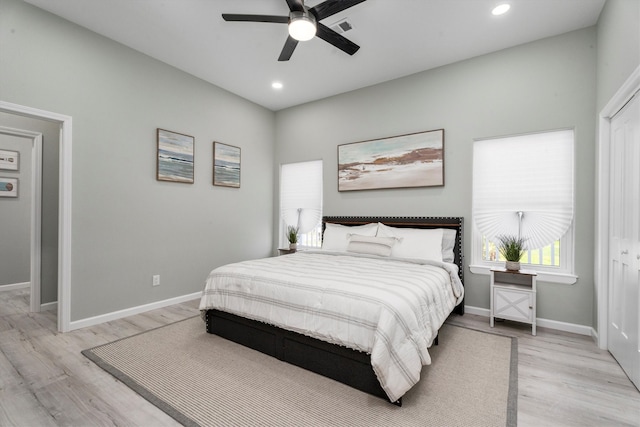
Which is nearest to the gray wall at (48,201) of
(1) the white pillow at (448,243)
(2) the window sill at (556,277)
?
(1) the white pillow at (448,243)

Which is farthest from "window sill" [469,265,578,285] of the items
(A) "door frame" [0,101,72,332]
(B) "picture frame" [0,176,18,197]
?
(B) "picture frame" [0,176,18,197]

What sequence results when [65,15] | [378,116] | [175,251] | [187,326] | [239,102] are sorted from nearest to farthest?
[65,15] < [187,326] < [175,251] < [378,116] < [239,102]

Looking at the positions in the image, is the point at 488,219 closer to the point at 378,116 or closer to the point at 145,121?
the point at 378,116

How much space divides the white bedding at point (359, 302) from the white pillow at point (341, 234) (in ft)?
2.76

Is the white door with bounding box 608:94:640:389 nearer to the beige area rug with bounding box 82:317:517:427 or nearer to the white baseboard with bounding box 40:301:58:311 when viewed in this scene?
the beige area rug with bounding box 82:317:517:427

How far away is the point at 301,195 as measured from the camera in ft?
16.9

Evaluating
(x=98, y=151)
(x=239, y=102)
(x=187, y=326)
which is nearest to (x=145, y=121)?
(x=98, y=151)

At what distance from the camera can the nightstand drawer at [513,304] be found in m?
2.94

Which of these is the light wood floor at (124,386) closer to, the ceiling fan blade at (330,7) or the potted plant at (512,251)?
the potted plant at (512,251)

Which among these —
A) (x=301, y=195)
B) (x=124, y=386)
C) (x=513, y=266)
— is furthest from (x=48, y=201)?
(x=513, y=266)

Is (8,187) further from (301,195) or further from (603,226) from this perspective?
(603,226)

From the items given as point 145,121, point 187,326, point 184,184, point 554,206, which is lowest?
point 187,326

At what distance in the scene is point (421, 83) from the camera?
391cm

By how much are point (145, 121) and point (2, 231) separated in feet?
10.4
